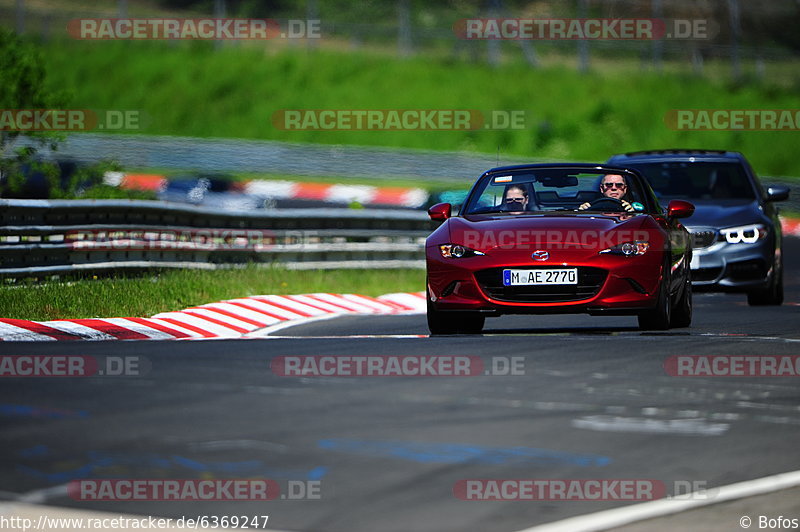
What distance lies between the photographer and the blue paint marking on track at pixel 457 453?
6.75m

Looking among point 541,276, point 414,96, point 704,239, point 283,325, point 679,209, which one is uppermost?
point 414,96

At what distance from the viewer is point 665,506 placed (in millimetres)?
6039

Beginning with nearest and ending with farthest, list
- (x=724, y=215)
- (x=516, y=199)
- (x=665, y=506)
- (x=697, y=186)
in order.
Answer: (x=665, y=506) → (x=516, y=199) → (x=724, y=215) → (x=697, y=186)

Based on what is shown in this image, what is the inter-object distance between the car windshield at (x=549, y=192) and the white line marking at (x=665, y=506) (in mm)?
5935

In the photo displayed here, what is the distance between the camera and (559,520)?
5.75m

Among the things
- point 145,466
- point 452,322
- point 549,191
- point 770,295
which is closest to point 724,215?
point 770,295

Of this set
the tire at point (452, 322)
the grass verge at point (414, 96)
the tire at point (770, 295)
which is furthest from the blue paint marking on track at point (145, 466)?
the grass verge at point (414, 96)

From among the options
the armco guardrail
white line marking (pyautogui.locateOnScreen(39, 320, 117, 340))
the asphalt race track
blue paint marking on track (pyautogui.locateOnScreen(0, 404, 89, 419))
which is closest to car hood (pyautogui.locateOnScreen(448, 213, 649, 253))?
the asphalt race track

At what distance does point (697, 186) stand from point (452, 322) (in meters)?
5.97

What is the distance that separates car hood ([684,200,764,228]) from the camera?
15867 millimetres

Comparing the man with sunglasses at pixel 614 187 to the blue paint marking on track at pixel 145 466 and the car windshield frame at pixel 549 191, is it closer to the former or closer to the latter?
the car windshield frame at pixel 549 191

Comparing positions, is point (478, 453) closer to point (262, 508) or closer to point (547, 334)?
point (262, 508)

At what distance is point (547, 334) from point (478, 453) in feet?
17.8

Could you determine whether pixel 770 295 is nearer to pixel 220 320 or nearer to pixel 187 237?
pixel 220 320
